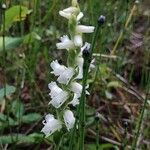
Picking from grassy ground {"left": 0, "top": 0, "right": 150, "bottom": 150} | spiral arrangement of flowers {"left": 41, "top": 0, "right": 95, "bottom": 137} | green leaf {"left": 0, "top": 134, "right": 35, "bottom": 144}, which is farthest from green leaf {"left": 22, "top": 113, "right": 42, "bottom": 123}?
spiral arrangement of flowers {"left": 41, "top": 0, "right": 95, "bottom": 137}

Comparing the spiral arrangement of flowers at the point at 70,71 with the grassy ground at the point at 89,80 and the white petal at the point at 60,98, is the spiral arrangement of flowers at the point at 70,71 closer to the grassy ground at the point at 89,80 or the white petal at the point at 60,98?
the white petal at the point at 60,98

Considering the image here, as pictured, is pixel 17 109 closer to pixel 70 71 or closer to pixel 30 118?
pixel 30 118

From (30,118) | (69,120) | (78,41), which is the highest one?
(78,41)

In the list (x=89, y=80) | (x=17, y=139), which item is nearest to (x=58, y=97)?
(x=17, y=139)

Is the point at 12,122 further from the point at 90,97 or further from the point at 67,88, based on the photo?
the point at 67,88

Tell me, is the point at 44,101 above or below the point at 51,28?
below

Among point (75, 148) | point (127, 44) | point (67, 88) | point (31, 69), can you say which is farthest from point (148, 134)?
point (67, 88)

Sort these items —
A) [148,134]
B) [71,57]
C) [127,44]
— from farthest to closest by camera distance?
1. [127,44]
2. [148,134]
3. [71,57]

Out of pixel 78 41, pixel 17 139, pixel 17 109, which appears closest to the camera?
pixel 78 41

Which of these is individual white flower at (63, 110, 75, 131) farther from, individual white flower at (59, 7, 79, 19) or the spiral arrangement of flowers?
individual white flower at (59, 7, 79, 19)
